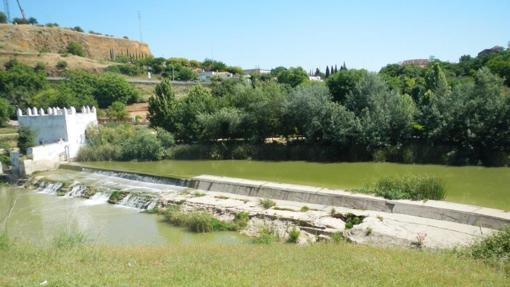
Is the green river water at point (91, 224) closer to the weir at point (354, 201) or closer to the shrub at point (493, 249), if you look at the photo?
the weir at point (354, 201)

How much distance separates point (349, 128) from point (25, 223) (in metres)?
16.4

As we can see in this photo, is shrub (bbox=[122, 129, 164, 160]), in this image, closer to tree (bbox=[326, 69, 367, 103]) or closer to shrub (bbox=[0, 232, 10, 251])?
tree (bbox=[326, 69, 367, 103])

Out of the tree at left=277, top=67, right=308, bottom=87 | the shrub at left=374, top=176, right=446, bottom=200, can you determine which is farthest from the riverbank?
the tree at left=277, top=67, right=308, bottom=87

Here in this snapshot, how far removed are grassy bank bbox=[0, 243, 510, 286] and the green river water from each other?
3.77 m

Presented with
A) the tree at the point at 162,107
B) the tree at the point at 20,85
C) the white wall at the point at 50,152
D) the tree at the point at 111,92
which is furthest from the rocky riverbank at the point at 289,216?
the tree at the point at 111,92

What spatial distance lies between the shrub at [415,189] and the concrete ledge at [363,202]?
0.47 metres

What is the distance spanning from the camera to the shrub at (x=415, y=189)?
13628mm

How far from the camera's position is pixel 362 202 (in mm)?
13742

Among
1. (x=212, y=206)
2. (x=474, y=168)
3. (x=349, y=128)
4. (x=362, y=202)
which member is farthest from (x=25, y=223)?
(x=474, y=168)

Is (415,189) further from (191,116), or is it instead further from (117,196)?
(191,116)

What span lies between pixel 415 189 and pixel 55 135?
24568mm

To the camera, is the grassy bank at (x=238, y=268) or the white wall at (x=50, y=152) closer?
the grassy bank at (x=238, y=268)

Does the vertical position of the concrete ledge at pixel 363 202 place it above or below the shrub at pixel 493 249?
below

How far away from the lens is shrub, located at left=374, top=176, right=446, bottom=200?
1363cm
